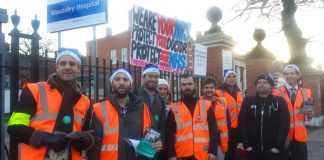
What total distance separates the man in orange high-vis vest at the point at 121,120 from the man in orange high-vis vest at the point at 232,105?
2.40 metres

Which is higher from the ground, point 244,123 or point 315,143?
point 244,123

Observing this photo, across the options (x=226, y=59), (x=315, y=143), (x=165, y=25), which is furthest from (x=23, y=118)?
(x=315, y=143)

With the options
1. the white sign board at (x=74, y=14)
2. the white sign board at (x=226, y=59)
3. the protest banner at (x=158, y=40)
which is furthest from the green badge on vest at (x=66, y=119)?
the white sign board at (x=226, y=59)

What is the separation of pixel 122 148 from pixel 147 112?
50 centimetres

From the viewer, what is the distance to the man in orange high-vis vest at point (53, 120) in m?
3.11

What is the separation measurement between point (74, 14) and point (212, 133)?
8.09 ft

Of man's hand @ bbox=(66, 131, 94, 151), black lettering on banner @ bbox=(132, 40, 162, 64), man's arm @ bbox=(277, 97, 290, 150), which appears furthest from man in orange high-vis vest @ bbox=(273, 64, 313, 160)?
man's hand @ bbox=(66, 131, 94, 151)

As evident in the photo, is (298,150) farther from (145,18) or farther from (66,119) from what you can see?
(66,119)

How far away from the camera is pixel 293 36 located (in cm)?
1510

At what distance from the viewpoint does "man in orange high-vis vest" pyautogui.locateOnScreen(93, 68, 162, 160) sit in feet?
12.1

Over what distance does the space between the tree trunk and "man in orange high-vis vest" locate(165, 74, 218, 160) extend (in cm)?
1132

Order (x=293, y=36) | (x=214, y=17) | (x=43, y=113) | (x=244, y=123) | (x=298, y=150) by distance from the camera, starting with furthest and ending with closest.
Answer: (x=293, y=36) < (x=214, y=17) < (x=298, y=150) < (x=244, y=123) < (x=43, y=113)

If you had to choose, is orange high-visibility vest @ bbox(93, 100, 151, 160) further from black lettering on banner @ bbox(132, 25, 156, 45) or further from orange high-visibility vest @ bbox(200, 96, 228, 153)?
black lettering on banner @ bbox(132, 25, 156, 45)

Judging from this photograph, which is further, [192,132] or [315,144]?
[315,144]
